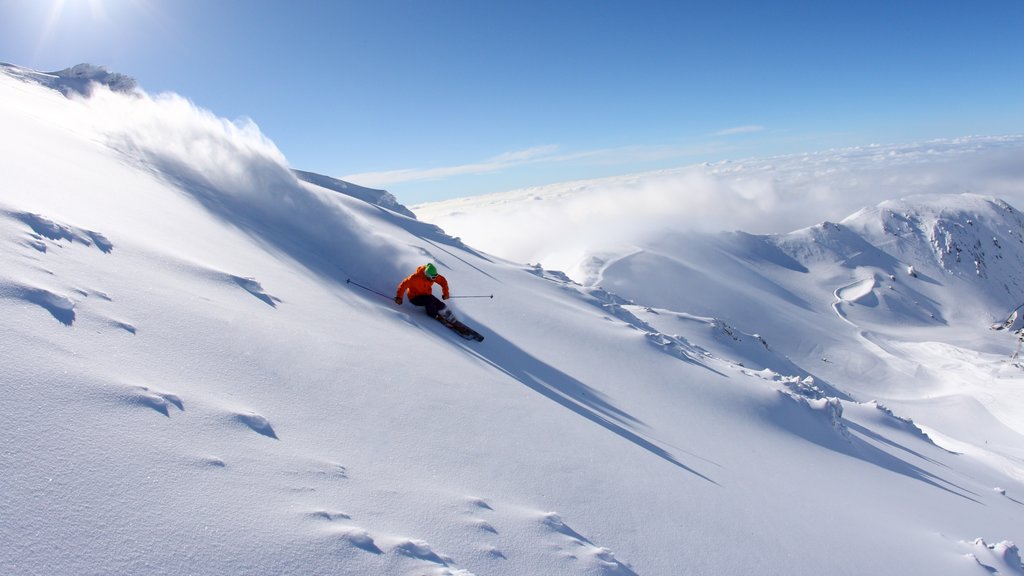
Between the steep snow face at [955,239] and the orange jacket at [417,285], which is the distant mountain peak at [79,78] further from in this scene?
the steep snow face at [955,239]

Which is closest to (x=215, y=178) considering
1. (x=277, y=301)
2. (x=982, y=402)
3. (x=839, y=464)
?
(x=277, y=301)

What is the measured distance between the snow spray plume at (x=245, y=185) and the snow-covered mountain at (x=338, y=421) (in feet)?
0.35

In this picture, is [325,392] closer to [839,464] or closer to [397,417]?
[397,417]

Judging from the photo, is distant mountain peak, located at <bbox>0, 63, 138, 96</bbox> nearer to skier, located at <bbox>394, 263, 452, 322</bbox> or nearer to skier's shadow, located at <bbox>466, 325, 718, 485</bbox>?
skier, located at <bbox>394, 263, 452, 322</bbox>

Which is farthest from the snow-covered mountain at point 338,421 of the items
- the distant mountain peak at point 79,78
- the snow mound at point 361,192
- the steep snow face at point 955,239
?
the steep snow face at point 955,239

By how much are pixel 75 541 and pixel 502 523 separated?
2874 mm

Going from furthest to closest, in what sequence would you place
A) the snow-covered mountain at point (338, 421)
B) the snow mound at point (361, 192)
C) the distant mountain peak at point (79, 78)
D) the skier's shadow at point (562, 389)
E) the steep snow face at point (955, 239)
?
the steep snow face at point (955, 239) → the snow mound at point (361, 192) → the distant mountain peak at point (79, 78) → the skier's shadow at point (562, 389) → the snow-covered mountain at point (338, 421)

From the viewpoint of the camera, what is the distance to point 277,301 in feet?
26.9

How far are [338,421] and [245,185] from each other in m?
13.6

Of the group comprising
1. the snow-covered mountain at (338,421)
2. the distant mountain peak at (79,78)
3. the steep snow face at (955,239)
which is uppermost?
the steep snow face at (955,239)

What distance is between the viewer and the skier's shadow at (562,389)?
847cm

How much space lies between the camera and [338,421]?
5.25 metres

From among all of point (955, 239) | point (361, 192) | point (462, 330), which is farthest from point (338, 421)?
point (955, 239)

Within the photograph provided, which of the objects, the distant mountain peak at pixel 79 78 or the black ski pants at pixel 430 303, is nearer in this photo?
the black ski pants at pixel 430 303
